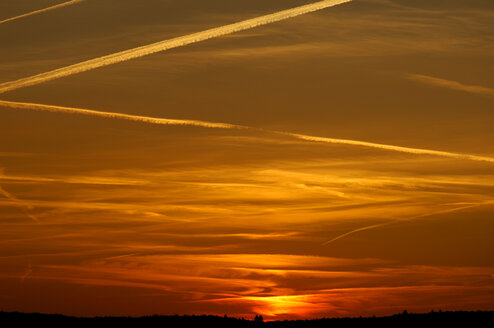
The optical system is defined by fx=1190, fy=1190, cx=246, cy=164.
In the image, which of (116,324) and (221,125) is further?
(221,125)

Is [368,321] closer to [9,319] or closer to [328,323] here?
[328,323]

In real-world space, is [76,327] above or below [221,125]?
below

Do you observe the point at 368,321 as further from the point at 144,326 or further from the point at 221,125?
the point at 221,125

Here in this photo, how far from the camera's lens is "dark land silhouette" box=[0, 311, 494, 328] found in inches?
1332

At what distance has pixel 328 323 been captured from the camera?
34594mm

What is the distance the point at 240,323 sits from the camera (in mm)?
34969

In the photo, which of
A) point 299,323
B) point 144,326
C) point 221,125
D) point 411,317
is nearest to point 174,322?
point 144,326

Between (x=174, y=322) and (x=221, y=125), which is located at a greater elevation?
(x=221, y=125)

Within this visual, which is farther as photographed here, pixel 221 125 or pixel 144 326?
pixel 221 125

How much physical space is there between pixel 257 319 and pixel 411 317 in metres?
4.52

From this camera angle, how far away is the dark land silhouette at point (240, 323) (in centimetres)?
3383

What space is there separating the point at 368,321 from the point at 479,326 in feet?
10.2

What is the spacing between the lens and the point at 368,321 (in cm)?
3409

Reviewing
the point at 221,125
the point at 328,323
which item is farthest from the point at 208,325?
the point at 221,125
